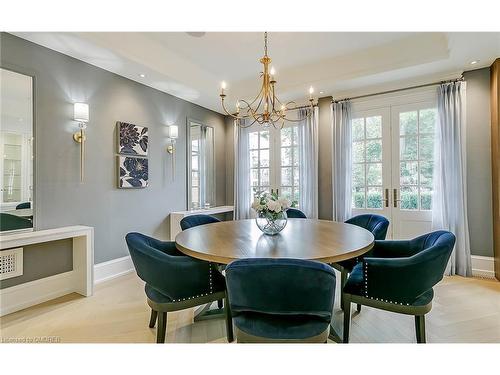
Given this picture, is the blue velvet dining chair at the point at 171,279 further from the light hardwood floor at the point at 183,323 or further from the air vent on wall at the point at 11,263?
the air vent on wall at the point at 11,263

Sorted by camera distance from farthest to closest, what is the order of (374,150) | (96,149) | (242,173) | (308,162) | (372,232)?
(242,173) < (308,162) < (374,150) < (96,149) < (372,232)

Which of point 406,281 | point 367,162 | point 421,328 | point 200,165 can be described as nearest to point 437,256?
point 406,281

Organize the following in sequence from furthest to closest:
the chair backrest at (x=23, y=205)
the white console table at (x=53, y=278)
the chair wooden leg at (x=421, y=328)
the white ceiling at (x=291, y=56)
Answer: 1. the white ceiling at (x=291, y=56)
2. the chair backrest at (x=23, y=205)
3. the white console table at (x=53, y=278)
4. the chair wooden leg at (x=421, y=328)

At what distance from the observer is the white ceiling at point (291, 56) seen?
2.71 meters

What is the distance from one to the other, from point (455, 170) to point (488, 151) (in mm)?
414

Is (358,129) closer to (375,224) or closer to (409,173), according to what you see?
(409,173)

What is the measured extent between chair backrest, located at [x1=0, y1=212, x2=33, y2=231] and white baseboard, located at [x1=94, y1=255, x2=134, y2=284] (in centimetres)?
90

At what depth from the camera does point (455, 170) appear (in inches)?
127

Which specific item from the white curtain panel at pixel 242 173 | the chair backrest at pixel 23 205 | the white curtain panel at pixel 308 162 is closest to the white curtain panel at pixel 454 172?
the white curtain panel at pixel 308 162

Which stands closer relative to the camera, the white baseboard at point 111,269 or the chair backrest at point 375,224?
the chair backrest at point 375,224

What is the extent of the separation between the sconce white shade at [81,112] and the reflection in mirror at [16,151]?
0.37 meters

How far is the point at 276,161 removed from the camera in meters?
4.73

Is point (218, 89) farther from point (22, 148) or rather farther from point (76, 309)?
point (76, 309)

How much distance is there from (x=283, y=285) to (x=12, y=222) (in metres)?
2.70
